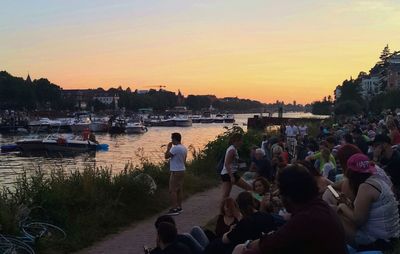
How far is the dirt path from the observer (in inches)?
376

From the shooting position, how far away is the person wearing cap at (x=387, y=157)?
7.42 m

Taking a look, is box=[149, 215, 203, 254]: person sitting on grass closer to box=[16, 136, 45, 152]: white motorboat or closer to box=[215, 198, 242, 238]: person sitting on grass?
box=[215, 198, 242, 238]: person sitting on grass

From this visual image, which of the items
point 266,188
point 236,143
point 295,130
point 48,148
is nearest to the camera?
point 266,188

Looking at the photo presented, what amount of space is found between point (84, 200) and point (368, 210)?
303 inches

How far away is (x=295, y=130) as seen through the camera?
88.3 ft

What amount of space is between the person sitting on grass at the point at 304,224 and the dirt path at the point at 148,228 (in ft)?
20.7

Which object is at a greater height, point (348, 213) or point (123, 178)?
point (348, 213)

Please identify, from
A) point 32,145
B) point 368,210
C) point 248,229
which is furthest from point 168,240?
point 32,145

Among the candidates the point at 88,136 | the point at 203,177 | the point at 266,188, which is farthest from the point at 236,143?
the point at 88,136

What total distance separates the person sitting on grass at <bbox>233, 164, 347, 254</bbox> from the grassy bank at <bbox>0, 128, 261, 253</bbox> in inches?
261

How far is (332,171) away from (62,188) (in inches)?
221

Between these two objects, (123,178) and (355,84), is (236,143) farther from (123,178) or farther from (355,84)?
(355,84)

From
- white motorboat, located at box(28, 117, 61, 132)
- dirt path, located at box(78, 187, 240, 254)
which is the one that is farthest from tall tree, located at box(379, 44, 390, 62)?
dirt path, located at box(78, 187, 240, 254)

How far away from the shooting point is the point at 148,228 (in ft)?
36.2
